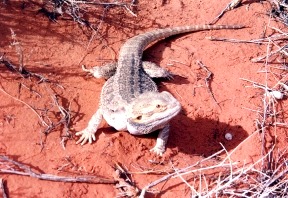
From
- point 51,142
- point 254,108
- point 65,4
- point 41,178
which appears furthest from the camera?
point 65,4

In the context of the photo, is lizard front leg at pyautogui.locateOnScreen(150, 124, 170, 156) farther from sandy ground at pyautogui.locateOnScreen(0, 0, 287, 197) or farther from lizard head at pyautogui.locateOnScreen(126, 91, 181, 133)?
lizard head at pyautogui.locateOnScreen(126, 91, 181, 133)

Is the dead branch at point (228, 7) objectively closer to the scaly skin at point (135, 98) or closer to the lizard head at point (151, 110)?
the scaly skin at point (135, 98)

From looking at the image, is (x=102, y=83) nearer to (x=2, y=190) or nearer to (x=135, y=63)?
(x=135, y=63)

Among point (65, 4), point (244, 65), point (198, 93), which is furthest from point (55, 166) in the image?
point (244, 65)

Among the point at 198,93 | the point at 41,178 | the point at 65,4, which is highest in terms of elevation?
the point at 65,4

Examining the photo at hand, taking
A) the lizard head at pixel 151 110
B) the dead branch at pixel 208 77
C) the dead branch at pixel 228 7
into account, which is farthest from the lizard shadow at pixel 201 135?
the dead branch at pixel 228 7

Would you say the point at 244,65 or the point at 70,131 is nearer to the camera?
the point at 70,131

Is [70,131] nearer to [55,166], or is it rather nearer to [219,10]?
[55,166]
